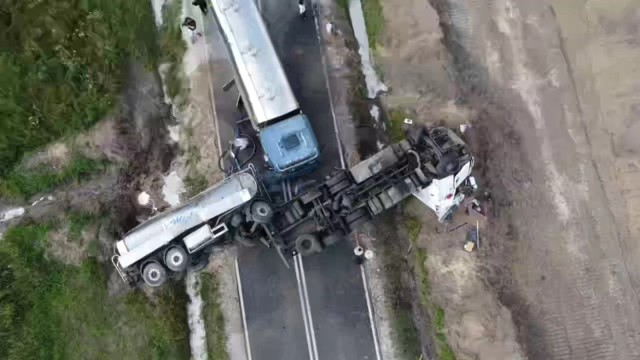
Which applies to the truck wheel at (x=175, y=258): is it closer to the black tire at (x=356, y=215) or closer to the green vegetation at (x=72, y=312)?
the green vegetation at (x=72, y=312)

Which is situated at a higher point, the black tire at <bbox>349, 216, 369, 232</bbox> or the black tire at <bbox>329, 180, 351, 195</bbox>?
the black tire at <bbox>329, 180, 351, 195</bbox>

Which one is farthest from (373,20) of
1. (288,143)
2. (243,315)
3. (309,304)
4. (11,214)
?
(11,214)

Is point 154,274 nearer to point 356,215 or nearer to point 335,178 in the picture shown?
point 335,178

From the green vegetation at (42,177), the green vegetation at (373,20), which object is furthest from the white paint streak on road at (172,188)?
the green vegetation at (373,20)

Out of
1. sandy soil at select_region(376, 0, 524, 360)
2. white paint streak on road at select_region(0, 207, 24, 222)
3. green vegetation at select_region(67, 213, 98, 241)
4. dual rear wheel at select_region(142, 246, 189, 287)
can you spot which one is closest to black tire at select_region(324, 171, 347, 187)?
sandy soil at select_region(376, 0, 524, 360)

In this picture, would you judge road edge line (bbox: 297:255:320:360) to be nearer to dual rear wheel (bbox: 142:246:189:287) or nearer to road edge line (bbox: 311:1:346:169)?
road edge line (bbox: 311:1:346:169)

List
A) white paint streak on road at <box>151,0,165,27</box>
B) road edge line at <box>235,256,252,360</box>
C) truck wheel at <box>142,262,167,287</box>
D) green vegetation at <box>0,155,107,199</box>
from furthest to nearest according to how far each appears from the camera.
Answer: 1. white paint streak on road at <box>151,0,165,27</box>
2. green vegetation at <box>0,155,107,199</box>
3. road edge line at <box>235,256,252,360</box>
4. truck wheel at <box>142,262,167,287</box>

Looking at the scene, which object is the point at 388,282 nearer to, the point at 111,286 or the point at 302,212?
the point at 302,212
